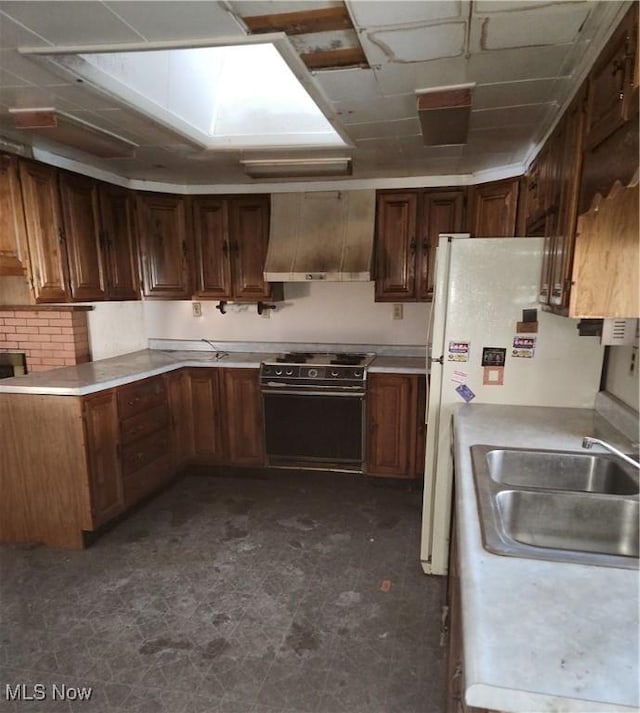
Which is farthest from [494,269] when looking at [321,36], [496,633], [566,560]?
[496,633]

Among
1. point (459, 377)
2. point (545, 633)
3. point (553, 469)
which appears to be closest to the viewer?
point (545, 633)

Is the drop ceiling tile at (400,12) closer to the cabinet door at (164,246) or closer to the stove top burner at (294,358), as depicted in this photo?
the stove top burner at (294,358)

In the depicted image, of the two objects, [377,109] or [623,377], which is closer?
[623,377]

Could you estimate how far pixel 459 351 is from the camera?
2.23 meters

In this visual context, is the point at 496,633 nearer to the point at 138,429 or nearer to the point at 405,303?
the point at 138,429

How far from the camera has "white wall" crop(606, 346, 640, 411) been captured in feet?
5.96

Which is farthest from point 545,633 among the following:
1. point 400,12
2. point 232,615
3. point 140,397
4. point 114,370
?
point 114,370

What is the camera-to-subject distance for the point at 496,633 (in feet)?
2.64

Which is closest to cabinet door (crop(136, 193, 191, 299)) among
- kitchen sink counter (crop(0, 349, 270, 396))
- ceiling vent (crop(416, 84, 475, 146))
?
kitchen sink counter (crop(0, 349, 270, 396))

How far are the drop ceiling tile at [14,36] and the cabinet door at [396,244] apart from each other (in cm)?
239

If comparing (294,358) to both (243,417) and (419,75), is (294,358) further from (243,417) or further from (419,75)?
(419,75)

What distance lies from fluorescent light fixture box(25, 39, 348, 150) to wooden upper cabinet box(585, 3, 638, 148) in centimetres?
100

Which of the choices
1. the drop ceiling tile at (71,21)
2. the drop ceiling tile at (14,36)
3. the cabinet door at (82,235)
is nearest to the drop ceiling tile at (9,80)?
the drop ceiling tile at (14,36)
